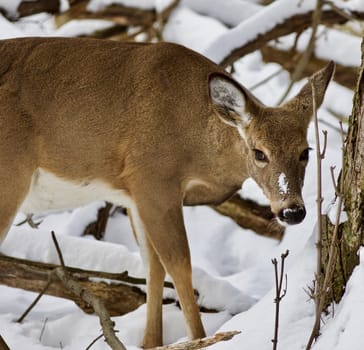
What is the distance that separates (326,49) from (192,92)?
477cm

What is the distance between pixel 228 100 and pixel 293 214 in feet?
2.68

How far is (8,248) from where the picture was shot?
687 cm

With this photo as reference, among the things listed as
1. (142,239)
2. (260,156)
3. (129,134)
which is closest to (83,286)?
(142,239)

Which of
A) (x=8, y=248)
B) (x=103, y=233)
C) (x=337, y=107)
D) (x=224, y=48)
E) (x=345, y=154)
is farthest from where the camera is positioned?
(x=337, y=107)

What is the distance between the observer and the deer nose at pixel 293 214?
500 cm

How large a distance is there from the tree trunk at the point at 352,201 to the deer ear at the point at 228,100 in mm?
958

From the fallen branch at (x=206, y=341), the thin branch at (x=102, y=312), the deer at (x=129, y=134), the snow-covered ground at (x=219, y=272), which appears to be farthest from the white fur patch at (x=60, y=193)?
the fallen branch at (x=206, y=341)

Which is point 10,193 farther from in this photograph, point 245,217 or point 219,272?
point 245,217

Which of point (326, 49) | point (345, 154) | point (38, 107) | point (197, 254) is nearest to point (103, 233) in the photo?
point (197, 254)

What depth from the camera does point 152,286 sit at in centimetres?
609

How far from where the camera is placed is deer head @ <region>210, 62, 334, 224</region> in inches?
202

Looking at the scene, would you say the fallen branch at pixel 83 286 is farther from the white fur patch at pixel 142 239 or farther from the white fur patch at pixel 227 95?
the white fur patch at pixel 227 95

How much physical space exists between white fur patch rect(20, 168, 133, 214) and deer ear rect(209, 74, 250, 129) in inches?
34.1

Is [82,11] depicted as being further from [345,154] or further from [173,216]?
[345,154]
